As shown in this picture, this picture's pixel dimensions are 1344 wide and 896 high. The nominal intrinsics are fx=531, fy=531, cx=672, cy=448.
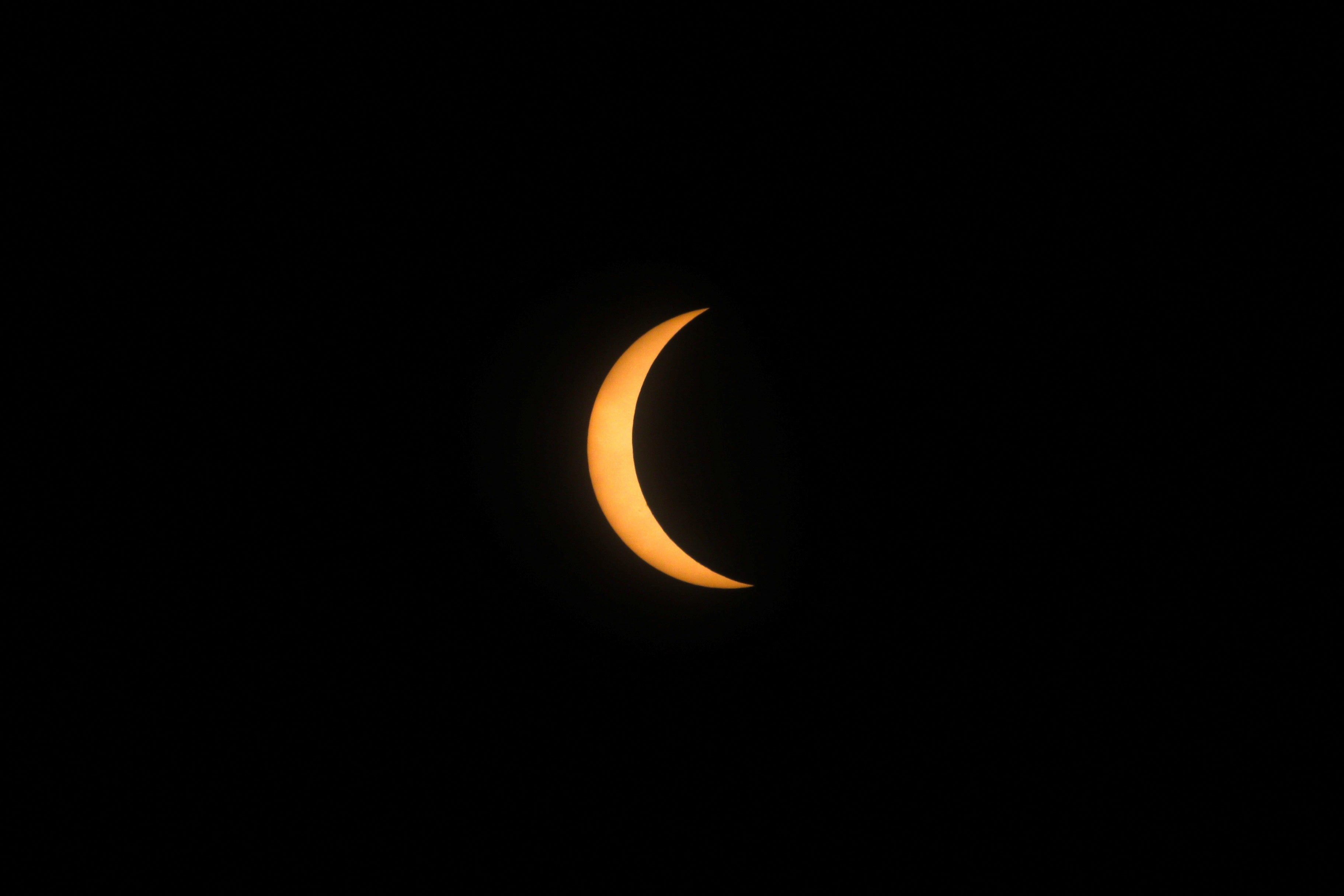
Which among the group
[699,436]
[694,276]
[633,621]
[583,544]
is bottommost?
[633,621]

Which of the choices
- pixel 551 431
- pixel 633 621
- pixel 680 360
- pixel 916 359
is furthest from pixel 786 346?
pixel 633 621

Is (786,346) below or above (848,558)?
above

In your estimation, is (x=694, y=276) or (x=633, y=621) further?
(x=633, y=621)

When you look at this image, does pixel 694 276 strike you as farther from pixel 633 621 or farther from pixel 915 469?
pixel 633 621
